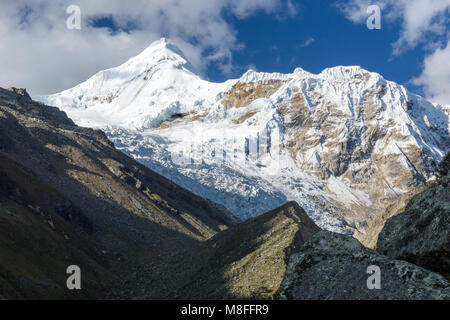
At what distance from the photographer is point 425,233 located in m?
14.3

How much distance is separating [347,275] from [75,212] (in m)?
67.7

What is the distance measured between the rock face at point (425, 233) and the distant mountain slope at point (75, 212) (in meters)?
29.3

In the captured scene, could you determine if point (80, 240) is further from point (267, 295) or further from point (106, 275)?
point (267, 295)

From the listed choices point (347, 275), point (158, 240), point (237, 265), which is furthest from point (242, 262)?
point (158, 240)

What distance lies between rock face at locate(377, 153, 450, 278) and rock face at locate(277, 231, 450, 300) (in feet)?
6.85

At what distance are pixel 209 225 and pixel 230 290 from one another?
274ft

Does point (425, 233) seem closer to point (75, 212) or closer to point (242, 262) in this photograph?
point (242, 262)

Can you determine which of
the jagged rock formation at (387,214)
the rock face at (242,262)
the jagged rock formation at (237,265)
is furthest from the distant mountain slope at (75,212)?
the jagged rock formation at (387,214)

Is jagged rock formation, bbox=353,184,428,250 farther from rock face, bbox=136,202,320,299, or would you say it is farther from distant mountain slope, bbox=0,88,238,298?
distant mountain slope, bbox=0,88,238,298

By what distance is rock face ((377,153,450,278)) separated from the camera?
43.4 ft

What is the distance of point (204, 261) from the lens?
170 feet

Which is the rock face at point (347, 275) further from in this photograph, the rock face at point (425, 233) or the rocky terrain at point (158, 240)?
the rock face at point (425, 233)

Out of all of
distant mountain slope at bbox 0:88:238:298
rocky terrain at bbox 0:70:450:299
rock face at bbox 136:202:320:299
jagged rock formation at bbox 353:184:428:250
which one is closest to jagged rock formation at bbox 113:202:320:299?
rock face at bbox 136:202:320:299
